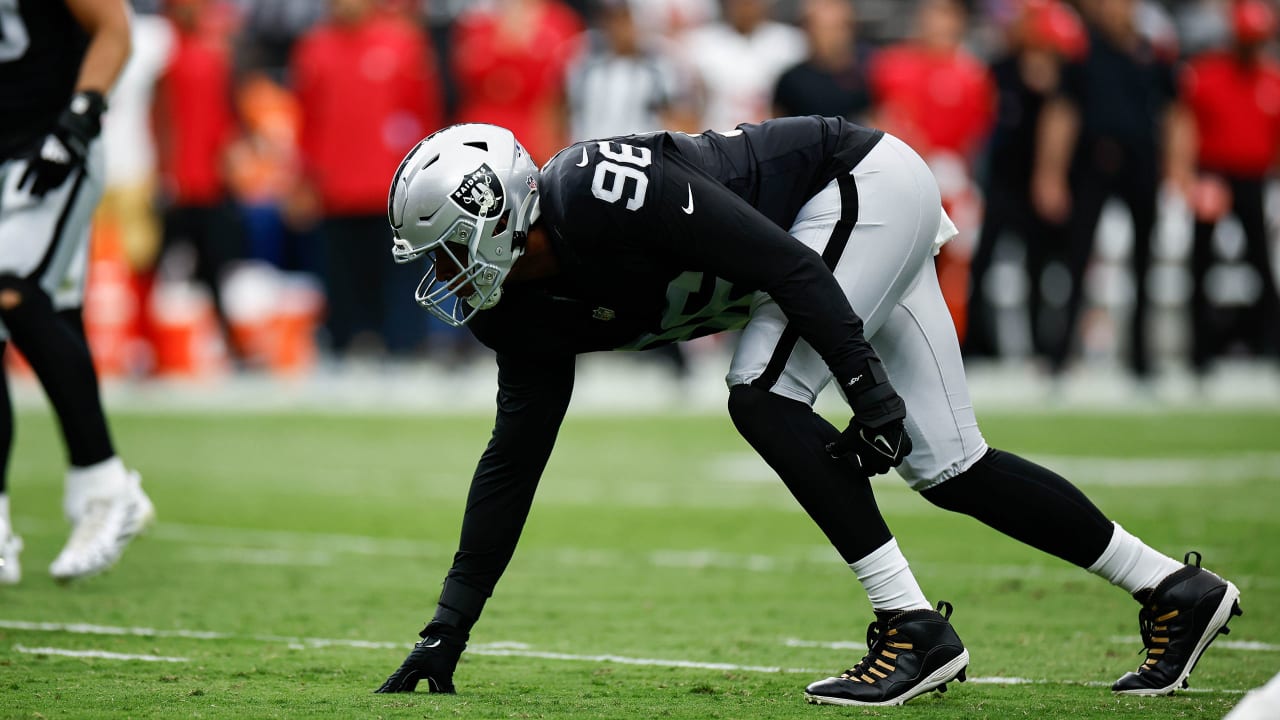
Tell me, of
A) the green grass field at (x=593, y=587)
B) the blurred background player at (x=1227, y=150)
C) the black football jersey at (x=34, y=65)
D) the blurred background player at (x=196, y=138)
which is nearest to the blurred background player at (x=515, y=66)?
the blurred background player at (x=196, y=138)

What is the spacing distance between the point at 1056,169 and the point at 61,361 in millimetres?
8350

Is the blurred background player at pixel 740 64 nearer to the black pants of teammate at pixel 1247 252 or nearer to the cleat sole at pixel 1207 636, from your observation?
the black pants of teammate at pixel 1247 252

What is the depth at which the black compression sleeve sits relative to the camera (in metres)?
3.87

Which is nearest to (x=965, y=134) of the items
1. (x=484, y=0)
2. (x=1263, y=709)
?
(x=484, y=0)

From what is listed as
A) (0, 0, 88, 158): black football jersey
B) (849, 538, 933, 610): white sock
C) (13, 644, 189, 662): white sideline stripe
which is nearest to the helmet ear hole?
(849, 538, 933, 610): white sock

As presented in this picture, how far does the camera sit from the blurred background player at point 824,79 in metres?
11.9

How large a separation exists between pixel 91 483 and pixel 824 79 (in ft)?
23.9

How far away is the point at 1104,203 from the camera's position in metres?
12.4

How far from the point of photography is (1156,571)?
428 centimetres

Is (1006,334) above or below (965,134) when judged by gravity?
below

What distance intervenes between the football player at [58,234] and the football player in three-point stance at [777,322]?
68.2 inches

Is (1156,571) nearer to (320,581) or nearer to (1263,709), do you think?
(1263,709)

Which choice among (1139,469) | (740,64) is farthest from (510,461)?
(740,64)

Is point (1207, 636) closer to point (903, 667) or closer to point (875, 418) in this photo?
point (903, 667)
